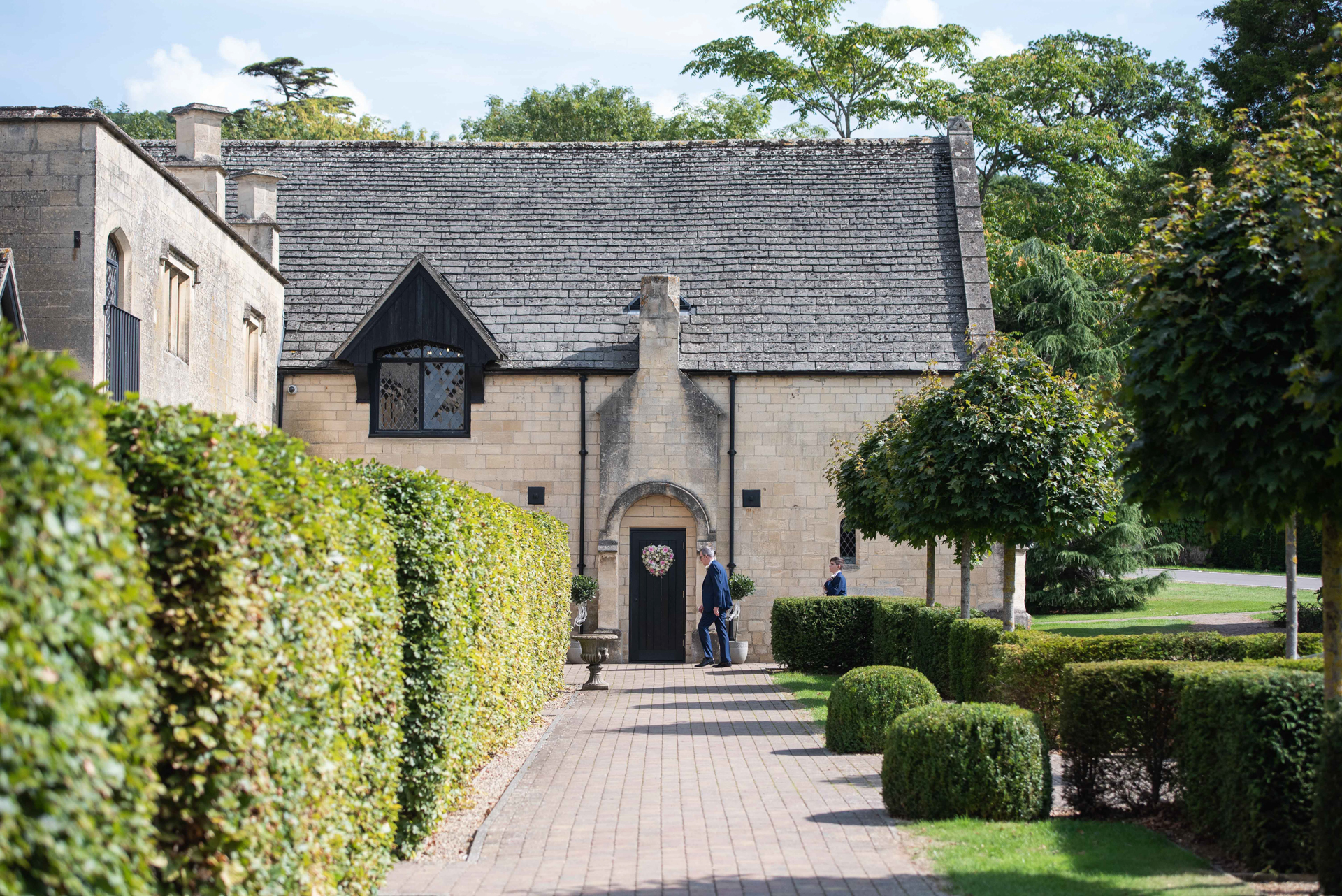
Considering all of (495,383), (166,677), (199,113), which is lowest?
(166,677)

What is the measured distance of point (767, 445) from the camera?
23438 mm

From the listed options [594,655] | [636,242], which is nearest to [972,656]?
[594,655]

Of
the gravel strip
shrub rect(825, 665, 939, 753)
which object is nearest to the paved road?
shrub rect(825, 665, 939, 753)

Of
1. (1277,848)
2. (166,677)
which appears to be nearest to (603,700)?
(1277,848)

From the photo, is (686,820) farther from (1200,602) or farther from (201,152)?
(1200,602)

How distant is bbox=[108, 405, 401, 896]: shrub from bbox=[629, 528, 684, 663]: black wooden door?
17184mm

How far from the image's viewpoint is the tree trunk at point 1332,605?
776 cm

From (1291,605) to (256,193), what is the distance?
19.9 metres

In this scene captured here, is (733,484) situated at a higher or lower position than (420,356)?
lower

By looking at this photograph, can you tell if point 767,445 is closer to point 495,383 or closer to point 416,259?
point 495,383

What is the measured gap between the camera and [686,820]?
Answer: 922 cm

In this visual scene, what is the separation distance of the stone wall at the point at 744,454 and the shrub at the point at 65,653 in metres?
19.7

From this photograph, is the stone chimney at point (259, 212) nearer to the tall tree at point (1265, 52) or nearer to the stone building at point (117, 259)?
the stone building at point (117, 259)

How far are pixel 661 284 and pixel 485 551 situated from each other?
13.6 metres
